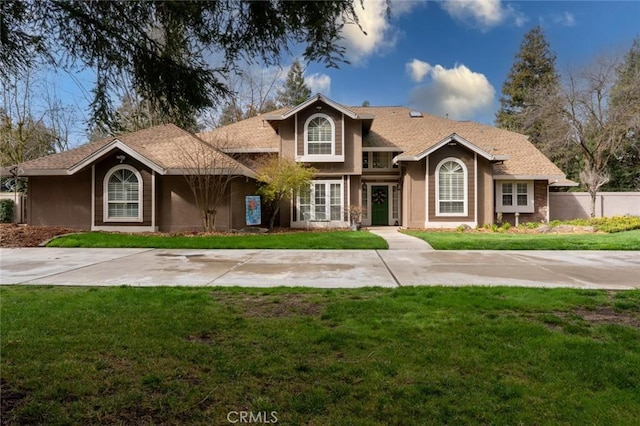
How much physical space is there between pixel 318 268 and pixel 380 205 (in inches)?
508

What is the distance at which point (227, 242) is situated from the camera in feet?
44.5

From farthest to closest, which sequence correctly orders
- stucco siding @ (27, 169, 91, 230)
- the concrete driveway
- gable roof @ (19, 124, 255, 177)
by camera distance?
stucco siding @ (27, 169, 91, 230), gable roof @ (19, 124, 255, 177), the concrete driveway

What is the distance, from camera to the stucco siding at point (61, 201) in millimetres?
17312

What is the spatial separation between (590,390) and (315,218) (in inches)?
655

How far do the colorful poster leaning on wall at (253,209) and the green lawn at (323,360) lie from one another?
39.6ft

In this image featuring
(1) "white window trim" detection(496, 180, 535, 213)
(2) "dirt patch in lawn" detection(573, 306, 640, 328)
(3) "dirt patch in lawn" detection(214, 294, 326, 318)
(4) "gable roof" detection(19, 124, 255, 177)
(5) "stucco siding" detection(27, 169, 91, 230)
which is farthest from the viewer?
(1) "white window trim" detection(496, 180, 535, 213)

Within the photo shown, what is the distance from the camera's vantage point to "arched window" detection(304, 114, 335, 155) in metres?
19.4

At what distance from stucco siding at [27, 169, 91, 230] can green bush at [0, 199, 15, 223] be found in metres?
4.71

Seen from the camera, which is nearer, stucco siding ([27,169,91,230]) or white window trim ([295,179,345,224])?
stucco siding ([27,169,91,230])

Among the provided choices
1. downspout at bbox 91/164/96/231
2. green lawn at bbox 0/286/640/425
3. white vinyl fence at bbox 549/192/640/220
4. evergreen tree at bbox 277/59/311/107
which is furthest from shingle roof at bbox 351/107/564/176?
evergreen tree at bbox 277/59/311/107

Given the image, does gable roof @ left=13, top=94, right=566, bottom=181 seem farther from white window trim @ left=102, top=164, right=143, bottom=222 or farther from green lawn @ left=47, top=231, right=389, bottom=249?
green lawn @ left=47, top=231, right=389, bottom=249

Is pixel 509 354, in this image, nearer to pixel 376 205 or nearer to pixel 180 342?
pixel 180 342

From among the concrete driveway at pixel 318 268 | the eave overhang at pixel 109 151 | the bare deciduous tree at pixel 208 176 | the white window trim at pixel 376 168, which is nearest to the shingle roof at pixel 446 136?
the white window trim at pixel 376 168

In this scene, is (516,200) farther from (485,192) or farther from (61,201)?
(61,201)
